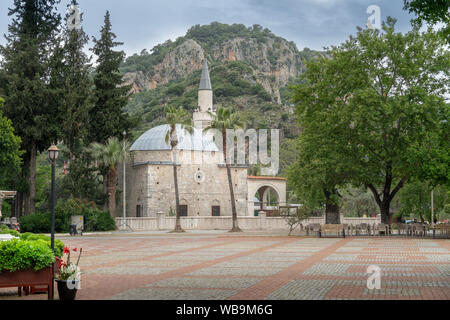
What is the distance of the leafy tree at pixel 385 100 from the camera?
32281 millimetres

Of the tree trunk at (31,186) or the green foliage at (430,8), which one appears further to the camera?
the tree trunk at (31,186)

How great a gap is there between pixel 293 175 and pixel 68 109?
2005cm

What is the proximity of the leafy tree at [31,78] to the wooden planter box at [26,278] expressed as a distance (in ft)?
117

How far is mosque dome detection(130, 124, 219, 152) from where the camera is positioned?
5772 cm

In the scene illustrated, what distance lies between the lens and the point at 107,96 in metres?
51.2

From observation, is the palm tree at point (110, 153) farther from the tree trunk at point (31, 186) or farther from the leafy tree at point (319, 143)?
the leafy tree at point (319, 143)

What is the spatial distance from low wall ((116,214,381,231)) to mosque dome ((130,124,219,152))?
10336mm

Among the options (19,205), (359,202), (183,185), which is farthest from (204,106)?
(19,205)

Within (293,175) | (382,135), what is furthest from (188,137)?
(382,135)

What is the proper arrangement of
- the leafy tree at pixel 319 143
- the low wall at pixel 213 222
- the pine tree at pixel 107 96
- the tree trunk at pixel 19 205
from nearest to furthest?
1. the leafy tree at pixel 319 143
2. the low wall at pixel 213 222
3. the tree trunk at pixel 19 205
4. the pine tree at pixel 107 96

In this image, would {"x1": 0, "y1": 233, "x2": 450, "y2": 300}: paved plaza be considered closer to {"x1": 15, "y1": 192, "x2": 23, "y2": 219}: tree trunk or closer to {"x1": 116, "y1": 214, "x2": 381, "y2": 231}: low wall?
{"x1": 116, "y1": 214, "x2": 381, "y2": 231}: low wall

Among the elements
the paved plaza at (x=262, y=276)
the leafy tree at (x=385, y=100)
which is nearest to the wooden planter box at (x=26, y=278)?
the paved plaza at (x=262, y=276)

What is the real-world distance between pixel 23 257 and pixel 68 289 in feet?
3.36
